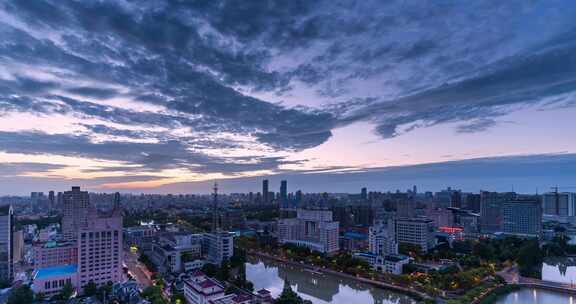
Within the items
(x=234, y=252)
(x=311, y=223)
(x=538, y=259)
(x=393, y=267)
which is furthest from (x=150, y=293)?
(x=538, y=259)

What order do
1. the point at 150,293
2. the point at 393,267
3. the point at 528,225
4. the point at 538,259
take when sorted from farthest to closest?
the point at 528,225, the point at 538,259, the point at 393,267, the point at 150,293

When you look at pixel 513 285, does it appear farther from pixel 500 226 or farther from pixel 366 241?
pixel 500 226

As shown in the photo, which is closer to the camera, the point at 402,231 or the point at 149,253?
the point at 149,253

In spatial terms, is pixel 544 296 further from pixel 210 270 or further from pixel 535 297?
pixel 210 270

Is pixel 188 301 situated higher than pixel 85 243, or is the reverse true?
pixel 85 243

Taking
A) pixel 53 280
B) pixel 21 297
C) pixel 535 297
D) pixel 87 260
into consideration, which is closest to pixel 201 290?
pixel 87 260

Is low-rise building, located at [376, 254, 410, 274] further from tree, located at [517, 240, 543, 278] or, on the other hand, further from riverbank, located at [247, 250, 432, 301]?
tree, located at [517, 240, 543, 278]

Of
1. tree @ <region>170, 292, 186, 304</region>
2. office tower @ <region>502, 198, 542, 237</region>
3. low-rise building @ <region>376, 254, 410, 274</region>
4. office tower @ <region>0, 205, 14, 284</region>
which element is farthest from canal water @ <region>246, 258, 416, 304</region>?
office tower @ <region>502, 198, 542, 237</region>
